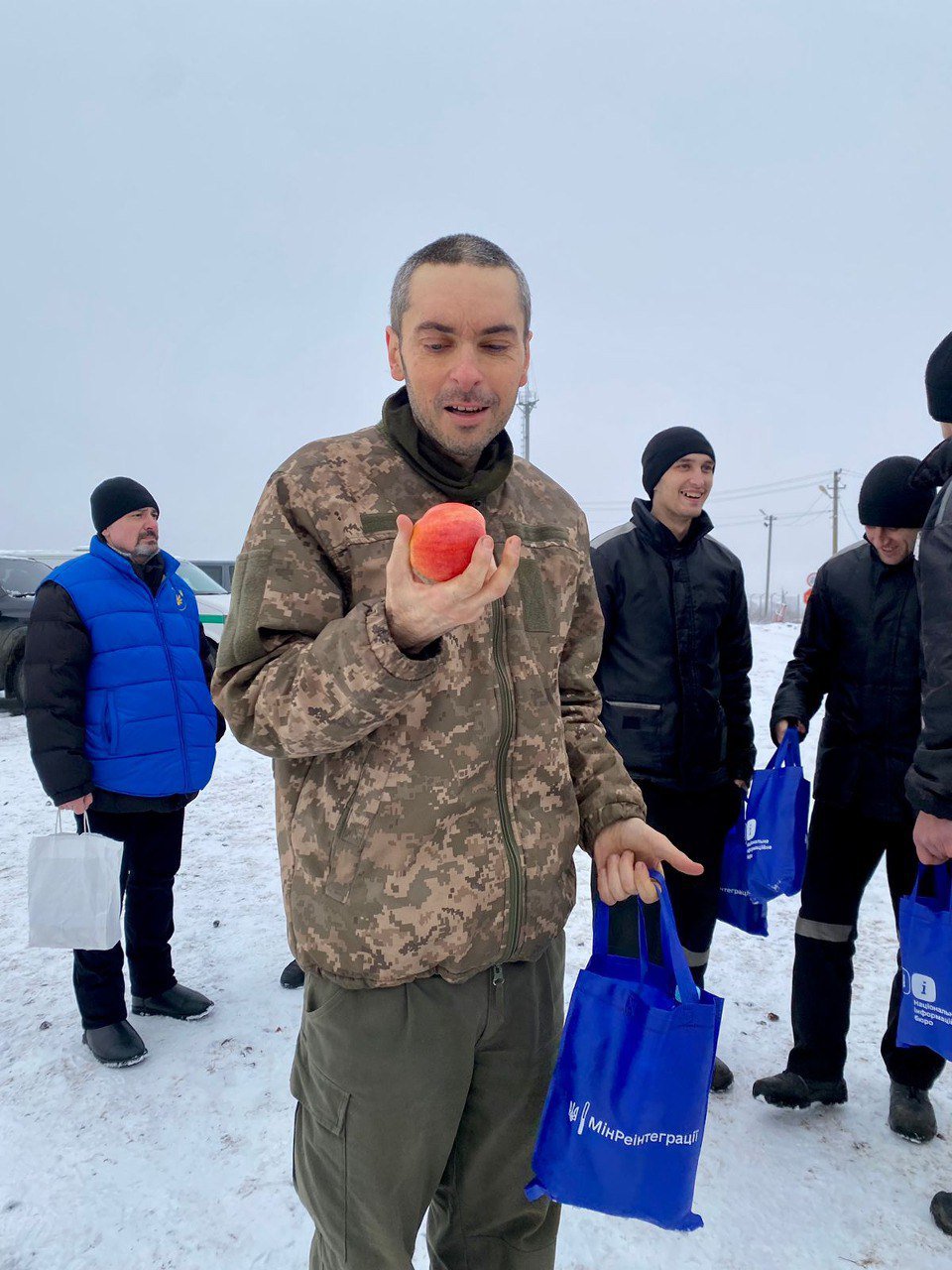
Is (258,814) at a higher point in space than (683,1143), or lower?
lower

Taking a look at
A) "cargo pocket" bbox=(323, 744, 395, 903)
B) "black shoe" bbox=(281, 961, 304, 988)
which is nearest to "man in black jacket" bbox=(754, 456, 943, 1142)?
"black shoe" bbox=(281, 961, 304, 988)

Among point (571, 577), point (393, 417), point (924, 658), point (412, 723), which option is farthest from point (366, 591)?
point (924, 658)

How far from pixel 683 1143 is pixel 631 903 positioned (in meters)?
0.54

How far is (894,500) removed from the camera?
2975 mm

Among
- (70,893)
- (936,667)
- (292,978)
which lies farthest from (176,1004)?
(936,667)

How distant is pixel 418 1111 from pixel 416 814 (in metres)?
0.57

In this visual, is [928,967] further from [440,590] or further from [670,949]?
[440,590]

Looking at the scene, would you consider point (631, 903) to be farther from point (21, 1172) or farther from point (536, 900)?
point (21, 1172)

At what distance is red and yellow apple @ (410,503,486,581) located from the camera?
118 centimetres

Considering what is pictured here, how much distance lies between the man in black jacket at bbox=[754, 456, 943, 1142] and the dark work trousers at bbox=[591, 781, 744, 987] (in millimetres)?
342

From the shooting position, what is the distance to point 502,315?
1.50m

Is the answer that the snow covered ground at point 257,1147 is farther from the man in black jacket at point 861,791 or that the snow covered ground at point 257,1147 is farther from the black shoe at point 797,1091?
the man in black jacket at point 861,791

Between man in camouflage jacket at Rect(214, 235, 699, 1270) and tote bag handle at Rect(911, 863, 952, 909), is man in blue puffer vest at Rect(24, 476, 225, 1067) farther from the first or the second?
tote bag handle at Rect(911, 863, 952, 909)

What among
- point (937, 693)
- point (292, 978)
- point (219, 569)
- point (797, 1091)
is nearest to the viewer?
point (937, 693)
